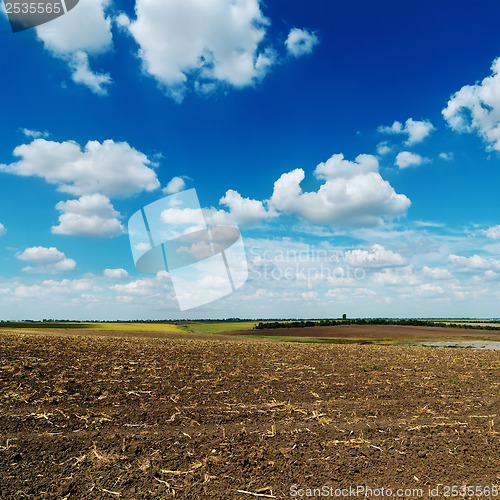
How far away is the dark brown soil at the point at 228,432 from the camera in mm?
7625

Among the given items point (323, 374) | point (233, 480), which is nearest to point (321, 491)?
point (233, 480)

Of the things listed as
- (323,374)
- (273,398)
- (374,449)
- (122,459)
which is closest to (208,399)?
(273,398)

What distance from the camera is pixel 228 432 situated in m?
9.89

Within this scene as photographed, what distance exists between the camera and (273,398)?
13.3 meters

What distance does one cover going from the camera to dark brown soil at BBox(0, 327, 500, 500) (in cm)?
762

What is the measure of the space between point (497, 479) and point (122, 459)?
8575mm

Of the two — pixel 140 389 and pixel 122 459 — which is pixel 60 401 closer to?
pixel 140 389

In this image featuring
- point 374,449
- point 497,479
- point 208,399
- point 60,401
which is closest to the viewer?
point 497,479

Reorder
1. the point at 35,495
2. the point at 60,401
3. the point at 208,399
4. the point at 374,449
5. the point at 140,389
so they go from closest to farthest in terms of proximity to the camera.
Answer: the point at 35,495 → the point at 374,449 → the point at 60,401 → the point at 208,399 → the point at 140,389

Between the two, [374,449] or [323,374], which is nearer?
[374,449]

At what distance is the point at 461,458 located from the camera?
8.60 metres

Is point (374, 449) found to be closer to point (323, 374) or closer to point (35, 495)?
point (35, 495)

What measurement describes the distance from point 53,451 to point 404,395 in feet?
42.0

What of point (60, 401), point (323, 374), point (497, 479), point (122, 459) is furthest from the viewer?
point (323, 374)
